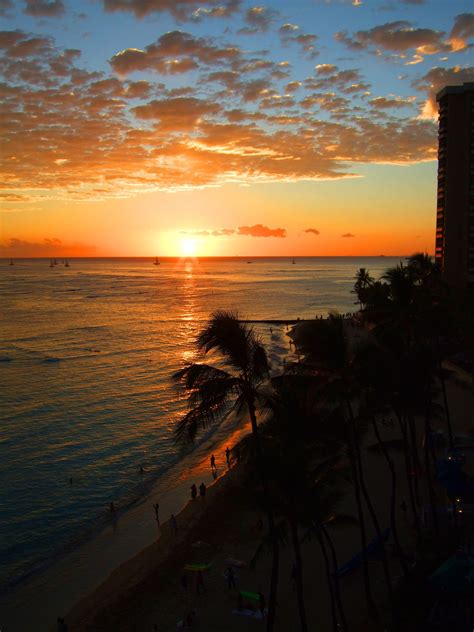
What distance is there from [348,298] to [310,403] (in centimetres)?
13972

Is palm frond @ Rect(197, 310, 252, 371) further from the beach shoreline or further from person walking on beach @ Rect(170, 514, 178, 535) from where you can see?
person walking on beach @ Rect(170, 514, 178, 535)

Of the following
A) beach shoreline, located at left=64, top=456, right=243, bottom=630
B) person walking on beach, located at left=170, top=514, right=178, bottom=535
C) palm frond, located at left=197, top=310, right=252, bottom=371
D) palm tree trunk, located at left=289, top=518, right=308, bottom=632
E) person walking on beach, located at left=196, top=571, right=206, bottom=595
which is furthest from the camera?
person walking on beach, located at left=170, top=514, right=178, bottom=535

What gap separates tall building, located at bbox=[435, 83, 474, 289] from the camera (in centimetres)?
6644

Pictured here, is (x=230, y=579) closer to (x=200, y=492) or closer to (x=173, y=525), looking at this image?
(x=173, y=525)

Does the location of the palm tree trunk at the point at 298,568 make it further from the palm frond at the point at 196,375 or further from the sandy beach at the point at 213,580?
the palm frond at the point at 196,375

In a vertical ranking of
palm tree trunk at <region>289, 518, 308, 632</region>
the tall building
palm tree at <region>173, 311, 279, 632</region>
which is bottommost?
palm tree trunk at <region>289, 518, 308, 632</region>

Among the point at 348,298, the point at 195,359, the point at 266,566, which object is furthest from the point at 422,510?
the point at 348,298

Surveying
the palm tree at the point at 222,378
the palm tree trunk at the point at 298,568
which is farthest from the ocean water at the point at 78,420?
the palm tree at the point at 222,378

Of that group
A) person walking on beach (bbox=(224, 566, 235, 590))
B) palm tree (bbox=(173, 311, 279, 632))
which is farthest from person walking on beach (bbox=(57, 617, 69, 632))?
palm tree (bbox=(173, 311, 279, 632))

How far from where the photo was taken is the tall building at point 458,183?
66.4 meters

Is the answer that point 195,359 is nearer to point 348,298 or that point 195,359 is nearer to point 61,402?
point 61,402

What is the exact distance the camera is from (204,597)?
20000 mm

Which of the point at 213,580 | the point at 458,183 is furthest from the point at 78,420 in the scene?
the point at 458,183

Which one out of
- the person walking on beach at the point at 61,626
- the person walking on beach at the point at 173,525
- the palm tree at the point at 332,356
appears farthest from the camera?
the person walking on beach at the point at 173,525
